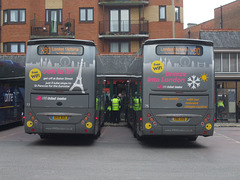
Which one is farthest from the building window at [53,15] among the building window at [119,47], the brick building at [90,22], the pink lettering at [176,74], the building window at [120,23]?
the pink lettering at [176,74]

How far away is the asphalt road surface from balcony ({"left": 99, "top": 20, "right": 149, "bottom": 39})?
17.0m

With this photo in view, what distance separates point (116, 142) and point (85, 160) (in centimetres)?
379

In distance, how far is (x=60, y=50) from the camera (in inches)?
432

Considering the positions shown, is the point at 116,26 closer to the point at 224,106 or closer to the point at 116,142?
the point at 224,106

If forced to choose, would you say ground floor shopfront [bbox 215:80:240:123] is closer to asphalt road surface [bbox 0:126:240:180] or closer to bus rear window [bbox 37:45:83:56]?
asphalt road surface [bbox 0:126:240:180]

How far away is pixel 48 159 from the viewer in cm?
875

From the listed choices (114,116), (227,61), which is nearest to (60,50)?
(114,116)

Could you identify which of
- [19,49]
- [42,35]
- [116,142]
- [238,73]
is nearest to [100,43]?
[42,35]

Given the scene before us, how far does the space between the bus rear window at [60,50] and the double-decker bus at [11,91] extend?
5167 mm

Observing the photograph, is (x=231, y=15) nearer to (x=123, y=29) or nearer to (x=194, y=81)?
(x=123, y=29)

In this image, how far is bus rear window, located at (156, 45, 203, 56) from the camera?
10698 mm

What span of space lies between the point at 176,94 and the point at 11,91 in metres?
9.68

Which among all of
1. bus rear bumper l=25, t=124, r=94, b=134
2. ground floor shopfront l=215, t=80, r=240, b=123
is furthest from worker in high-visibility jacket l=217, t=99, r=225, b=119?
Answer: bus rear bumper l=25, t=124, r=94, b=134

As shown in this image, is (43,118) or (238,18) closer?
(43,118)
